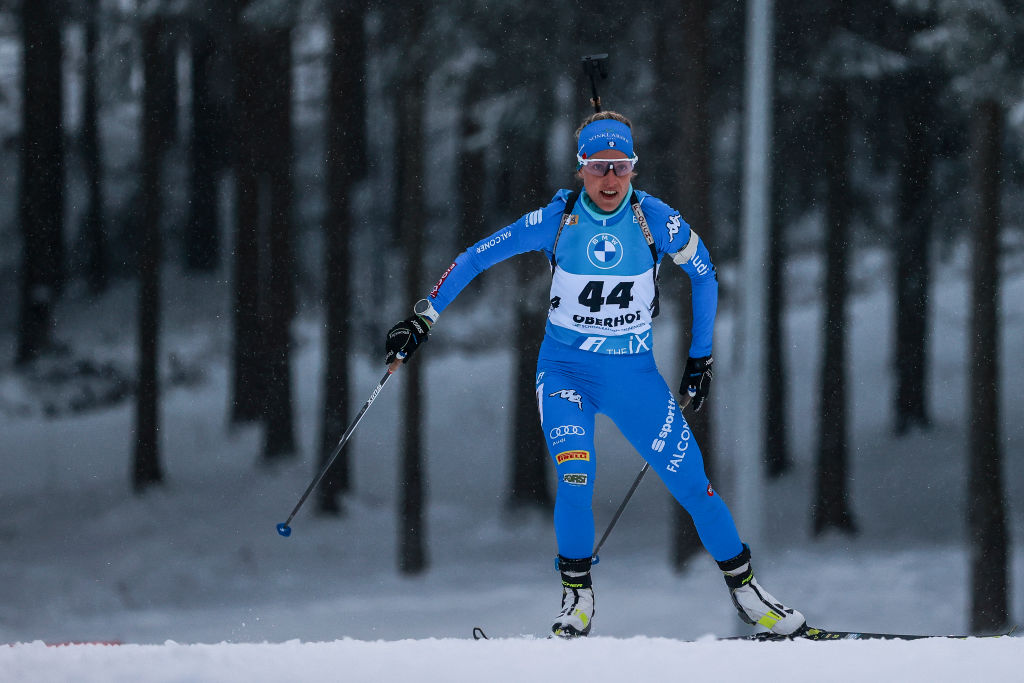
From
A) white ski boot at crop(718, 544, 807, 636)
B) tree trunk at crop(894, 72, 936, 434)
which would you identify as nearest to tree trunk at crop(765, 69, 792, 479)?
tree trunk at crop(894, 72, 936, 434)

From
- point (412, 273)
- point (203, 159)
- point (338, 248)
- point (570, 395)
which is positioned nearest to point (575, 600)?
point (570, 395)

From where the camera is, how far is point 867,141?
15.4 meters

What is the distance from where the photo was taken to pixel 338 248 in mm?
15688

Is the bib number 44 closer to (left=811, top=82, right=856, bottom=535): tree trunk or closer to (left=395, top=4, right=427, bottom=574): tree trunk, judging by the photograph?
(left=395, top=4, right=427, bottom=574): tree trunk

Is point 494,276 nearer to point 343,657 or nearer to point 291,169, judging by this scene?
point 291,169

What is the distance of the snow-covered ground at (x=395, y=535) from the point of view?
13367 mm

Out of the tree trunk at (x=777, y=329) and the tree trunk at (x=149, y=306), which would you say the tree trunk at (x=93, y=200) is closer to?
the tree trunk at (x=149, y=306)

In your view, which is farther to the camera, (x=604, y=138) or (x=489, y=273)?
(x=489, y=273)

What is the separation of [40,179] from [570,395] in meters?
17.5

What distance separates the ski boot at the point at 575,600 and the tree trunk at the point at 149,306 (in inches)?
487

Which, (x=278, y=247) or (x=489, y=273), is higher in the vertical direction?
(x=489, y=273)

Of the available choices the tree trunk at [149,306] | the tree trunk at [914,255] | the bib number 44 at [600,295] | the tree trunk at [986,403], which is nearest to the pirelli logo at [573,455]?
the bib number 44 at [600,295]

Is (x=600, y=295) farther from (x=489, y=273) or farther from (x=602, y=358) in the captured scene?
(x=489, y=273)

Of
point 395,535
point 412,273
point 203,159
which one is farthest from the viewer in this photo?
point 203,159
